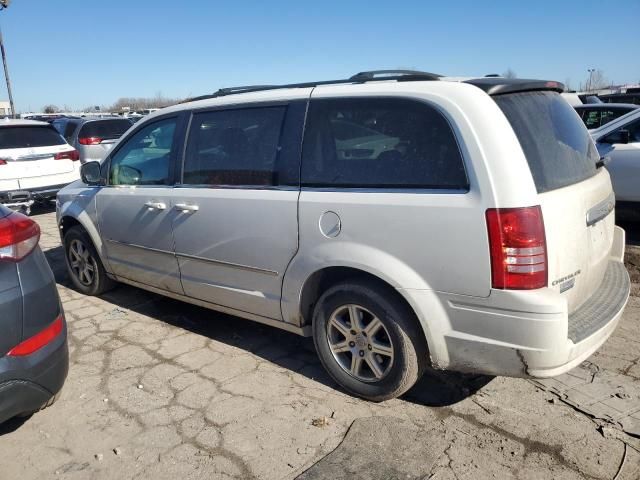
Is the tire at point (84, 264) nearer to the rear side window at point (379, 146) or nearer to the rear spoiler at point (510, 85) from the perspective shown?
the rear side window at point (379, 146)

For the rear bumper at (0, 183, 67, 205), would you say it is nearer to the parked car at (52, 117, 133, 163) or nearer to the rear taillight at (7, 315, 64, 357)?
the parked car at (52, 117, 133, 163)

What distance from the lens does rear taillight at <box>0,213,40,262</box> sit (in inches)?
102

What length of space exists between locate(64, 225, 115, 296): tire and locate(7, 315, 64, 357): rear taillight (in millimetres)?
2195

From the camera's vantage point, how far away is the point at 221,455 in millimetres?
2734

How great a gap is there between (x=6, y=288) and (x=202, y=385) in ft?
4.47

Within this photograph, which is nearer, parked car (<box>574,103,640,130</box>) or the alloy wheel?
the alloy wheel

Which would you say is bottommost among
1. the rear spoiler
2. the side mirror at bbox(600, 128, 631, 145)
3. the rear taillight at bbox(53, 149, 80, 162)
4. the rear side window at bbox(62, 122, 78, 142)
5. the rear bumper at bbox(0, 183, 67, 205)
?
the rear bumper at bbox(0, 183, 67, 205)

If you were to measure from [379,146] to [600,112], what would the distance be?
874 centimetres

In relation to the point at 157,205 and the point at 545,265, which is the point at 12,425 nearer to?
the point at 157,205

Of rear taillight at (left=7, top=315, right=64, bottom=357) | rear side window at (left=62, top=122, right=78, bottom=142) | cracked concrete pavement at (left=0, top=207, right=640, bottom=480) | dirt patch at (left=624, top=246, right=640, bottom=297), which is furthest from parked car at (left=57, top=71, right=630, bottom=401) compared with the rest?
rear side window at (left=62, top=122, right=78, bottom=142)

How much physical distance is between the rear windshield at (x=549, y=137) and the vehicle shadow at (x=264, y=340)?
136 centimetres

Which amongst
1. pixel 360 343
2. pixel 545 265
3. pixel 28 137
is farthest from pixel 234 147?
pixel 28 137

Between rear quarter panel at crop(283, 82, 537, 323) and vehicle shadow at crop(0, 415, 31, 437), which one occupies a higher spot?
rear quarter panel at crop(283, 82, 537, 323)

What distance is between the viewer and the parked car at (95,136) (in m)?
12.1
